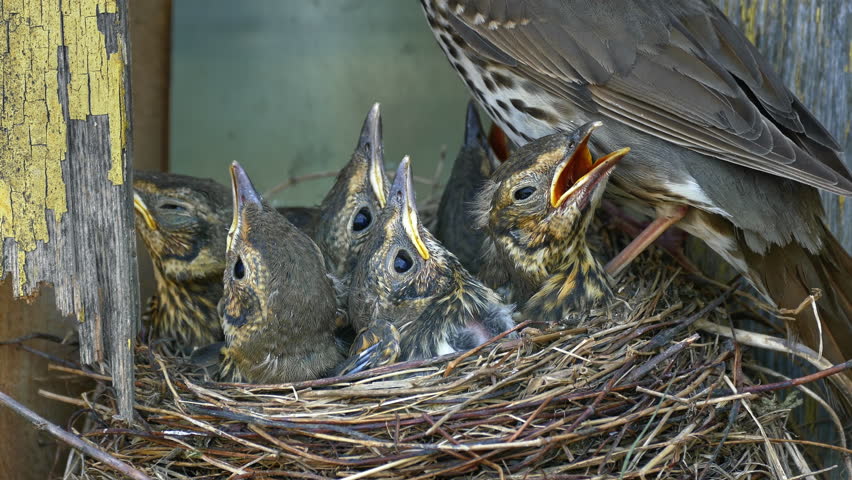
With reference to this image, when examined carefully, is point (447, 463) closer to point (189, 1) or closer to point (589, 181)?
point (589, 181)

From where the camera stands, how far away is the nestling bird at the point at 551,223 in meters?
2.80

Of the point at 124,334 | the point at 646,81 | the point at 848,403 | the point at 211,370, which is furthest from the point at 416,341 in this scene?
the point at 848,403

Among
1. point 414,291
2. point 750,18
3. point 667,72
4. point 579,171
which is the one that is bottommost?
point 414,291

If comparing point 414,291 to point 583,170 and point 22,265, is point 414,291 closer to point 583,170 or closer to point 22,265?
point 583,170

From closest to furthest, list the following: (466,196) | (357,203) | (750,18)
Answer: (750,18) → (357,203) → (466,196)

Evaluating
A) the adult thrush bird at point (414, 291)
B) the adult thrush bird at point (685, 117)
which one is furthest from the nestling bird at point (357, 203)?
the adult thrush bird at point (685, 117)

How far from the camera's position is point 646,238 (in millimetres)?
3121

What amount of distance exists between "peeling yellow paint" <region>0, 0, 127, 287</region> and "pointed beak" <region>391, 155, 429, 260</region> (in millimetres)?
956

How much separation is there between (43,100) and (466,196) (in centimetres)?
168

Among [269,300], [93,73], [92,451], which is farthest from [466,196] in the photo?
[92,451]

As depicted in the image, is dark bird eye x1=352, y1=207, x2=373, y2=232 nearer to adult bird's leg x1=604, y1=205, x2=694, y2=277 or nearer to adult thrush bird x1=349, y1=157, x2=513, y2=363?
adult thrush bird x1=349, y1=157, x2=513, y2=363

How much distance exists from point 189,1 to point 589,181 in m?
2.22

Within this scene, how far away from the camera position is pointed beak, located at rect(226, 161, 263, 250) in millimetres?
2760

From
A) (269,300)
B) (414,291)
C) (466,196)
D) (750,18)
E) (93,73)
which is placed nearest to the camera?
(93,73)
